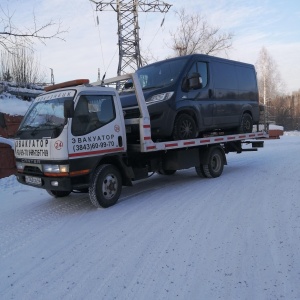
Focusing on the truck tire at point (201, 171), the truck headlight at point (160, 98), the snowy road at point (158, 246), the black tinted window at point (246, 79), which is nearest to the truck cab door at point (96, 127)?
the truck headlight at point (160, 98)

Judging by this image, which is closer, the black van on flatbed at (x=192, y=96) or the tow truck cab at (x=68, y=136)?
the tow truck cab at (x=68, y=136)

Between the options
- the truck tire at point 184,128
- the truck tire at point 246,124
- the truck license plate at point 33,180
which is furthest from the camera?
the truck tire at point 246,124

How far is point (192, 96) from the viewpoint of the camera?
24.4 feet

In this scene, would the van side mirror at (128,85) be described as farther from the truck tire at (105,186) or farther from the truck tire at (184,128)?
the truck tire at (105,186)

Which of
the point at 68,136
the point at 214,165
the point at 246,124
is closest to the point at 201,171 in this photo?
the point at 214,165

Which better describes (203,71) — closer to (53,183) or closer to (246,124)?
(246,124)

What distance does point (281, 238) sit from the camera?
4.04 meters

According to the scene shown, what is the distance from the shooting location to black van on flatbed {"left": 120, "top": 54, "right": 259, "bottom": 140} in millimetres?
6961

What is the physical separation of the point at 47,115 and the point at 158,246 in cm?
315

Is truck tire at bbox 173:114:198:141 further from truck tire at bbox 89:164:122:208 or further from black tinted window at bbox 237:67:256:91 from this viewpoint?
black tinted window at bbox 237:67:256:91

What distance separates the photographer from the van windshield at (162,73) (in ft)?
23.9

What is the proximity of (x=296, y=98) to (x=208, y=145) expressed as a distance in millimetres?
73823

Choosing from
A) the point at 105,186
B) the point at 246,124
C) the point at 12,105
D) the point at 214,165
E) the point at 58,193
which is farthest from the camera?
the point at 12,105

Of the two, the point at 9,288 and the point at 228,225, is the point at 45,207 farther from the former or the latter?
the point at 228,225
